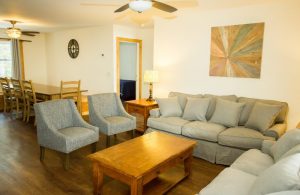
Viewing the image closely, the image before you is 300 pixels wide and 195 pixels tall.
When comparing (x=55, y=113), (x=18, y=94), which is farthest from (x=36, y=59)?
(x=55, y=113)

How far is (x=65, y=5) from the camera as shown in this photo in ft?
13.0

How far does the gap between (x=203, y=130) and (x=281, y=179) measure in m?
1.93

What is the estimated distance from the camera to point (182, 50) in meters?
4.57

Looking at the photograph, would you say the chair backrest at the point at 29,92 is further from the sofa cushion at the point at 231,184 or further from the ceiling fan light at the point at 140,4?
the sofa cushion at the point at 231,184

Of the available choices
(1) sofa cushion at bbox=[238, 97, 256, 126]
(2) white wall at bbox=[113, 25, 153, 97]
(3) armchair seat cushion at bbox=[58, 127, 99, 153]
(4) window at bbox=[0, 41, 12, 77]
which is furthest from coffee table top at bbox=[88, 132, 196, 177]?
(4) window at bbox=[0, 41, 12, 77]

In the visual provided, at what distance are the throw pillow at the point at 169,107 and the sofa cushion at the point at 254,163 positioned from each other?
5.52 ft

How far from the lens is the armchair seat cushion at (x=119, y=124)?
3707 millimetres

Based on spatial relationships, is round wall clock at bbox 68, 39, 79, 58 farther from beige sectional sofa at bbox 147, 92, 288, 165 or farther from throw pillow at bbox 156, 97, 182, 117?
beige sectional sofa at bbox 147, 92, 288, 165

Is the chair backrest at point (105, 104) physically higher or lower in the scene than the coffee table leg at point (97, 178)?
higher

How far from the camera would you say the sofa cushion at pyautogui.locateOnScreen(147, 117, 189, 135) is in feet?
12.0

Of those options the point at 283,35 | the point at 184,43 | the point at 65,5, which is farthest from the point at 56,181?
the point at 283,35

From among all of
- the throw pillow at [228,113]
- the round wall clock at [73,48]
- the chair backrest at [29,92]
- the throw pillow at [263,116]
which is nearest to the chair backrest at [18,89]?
the chair backrest at [29,92]

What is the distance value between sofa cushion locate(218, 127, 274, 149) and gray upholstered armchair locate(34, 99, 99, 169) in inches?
73.0

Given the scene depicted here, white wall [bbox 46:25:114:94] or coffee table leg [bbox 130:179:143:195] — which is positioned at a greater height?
white wall [bbox 46:25:114:94]
